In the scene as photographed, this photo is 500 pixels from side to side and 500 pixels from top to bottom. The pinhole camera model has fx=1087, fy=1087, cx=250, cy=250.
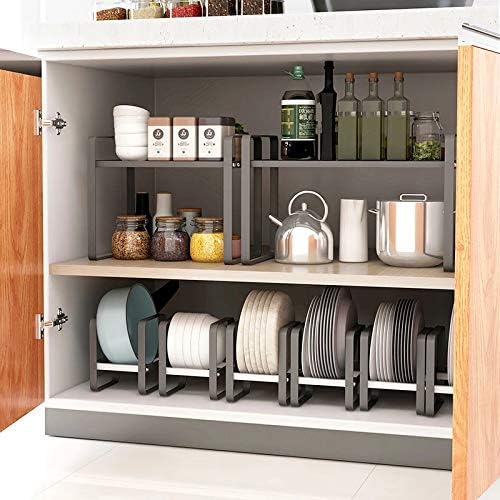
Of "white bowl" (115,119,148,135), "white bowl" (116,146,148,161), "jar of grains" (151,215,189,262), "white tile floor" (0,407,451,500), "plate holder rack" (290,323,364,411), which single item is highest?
"white bowl" (115,119,148,135)

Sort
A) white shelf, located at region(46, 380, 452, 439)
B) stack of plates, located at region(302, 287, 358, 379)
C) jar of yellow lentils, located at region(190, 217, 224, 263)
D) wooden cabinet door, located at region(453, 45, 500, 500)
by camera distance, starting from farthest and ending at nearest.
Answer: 1. jar of yellow lentils, located at region(190, 217, 224, 263)
2. stack of plates, located at region(302, 287, 358, 379)
3. white shelf, located at region(46, 380, 452, 439)
4. wooden cabinet door, located at region(453, 45, 500, 500)

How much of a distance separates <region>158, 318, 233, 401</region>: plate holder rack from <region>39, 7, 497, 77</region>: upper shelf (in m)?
0.63

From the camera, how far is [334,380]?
8.27 feet

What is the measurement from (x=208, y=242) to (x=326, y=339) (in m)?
0.38

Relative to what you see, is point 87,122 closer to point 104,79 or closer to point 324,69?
point 104,79

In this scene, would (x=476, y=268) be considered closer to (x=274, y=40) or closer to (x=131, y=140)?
(x=274, y=40)

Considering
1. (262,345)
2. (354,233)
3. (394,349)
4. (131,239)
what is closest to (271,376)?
(262,345)

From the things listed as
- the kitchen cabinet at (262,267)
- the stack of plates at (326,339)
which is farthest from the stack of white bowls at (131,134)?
the stack of plates at (326,339)

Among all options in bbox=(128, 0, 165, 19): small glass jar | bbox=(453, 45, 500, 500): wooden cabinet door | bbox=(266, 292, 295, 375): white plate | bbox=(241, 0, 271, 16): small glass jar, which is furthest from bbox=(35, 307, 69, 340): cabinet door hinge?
bbox=(453, 45, 500, 500): wooden cabinet door

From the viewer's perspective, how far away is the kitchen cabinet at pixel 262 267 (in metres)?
2.00

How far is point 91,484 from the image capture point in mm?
2354

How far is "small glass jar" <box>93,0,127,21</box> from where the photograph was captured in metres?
2.60

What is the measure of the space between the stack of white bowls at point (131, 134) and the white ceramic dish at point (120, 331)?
0.34 m

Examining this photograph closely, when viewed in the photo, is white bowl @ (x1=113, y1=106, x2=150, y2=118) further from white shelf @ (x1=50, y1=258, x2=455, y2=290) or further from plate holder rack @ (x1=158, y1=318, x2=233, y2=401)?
plate holder rack @ (x1=158, y1=318, x2=233, y2=401)
